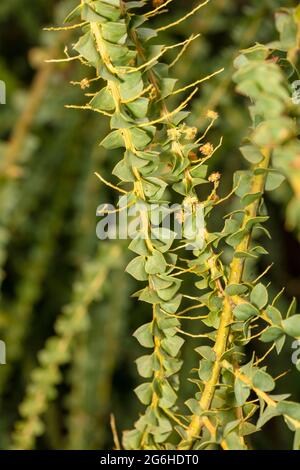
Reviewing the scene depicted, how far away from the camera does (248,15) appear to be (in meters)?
0.87

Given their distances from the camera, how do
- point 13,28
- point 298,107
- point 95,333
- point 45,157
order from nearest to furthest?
point 298,107 → point 95,333 → point 45,157 → point 13,28

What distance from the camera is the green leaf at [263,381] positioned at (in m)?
0.41

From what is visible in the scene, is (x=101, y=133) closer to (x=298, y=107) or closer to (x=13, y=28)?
(x=13, y=28)

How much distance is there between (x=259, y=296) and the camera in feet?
1.36

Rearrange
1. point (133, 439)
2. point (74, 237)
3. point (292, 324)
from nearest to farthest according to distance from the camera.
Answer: point (292, 324) → point (133, 439) → point (74, 237)

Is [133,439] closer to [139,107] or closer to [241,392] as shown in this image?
→ [241,392]

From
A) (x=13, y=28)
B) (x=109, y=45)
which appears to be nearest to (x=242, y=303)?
(x=109, y=45)

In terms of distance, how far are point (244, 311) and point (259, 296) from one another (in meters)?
0.01

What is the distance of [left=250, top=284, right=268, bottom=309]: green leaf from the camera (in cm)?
41

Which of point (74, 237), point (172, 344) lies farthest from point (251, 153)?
point (74, 237)

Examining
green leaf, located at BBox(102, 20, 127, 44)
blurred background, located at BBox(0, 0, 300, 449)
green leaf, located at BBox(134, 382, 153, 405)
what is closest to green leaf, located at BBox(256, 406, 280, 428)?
green leaf, located at BBox(134, 382, 153, 405)

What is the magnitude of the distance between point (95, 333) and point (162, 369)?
1.79 feet

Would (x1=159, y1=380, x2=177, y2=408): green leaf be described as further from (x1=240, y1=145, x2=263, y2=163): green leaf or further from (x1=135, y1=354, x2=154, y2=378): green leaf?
(x1=240, y1=145, x2=263, y2=163): green leaf

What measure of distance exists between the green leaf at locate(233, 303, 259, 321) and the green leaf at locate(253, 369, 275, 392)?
3 cm
